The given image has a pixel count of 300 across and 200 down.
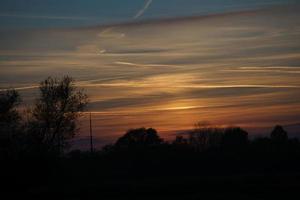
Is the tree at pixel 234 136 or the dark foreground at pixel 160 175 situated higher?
the tree at pixel 234 136

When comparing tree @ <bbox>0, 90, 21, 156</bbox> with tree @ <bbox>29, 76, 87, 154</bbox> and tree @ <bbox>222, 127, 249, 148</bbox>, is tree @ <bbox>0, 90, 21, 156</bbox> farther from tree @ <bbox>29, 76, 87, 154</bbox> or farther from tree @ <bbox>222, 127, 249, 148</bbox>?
tree @ <bbox>222, 127, 249, 148</bbox>

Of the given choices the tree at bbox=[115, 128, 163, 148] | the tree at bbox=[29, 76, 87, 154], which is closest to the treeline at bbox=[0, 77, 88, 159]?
the tree at bbox=[29, 76, 87, 154]

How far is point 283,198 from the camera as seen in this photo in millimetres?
33938

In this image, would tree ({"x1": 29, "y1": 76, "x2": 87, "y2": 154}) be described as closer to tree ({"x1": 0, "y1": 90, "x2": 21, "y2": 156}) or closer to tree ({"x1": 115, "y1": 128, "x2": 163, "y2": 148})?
tree ({"x1": 0, "y1": 90, "x2": 21, "y2": 156})

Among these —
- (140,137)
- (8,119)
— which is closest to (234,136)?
(140,137)

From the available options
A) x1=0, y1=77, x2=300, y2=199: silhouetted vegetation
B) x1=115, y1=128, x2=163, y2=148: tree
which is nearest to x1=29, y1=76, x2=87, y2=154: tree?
x1=0, y1=77, x2=300, y2=199: silhouetted vegetation

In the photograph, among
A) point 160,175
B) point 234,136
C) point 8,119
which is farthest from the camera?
point 234,136

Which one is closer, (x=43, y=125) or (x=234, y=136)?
(x=43, y=125)

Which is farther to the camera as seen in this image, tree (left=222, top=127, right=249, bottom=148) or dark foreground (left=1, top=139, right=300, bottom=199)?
tree (left=222, top=127, right=249, bottom=148)

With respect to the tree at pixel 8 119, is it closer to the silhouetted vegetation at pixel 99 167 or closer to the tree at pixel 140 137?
the silhouetted vegetation at pixel 99 167

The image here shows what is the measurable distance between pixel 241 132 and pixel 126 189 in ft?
219

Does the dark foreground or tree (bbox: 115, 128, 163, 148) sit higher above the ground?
tree (bbox: 115, 128, 163, 148)

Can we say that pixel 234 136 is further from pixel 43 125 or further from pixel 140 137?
pixel 43 125

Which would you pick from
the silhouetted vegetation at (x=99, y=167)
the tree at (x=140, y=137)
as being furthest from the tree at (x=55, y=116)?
the tree at (x=140, y=137)
